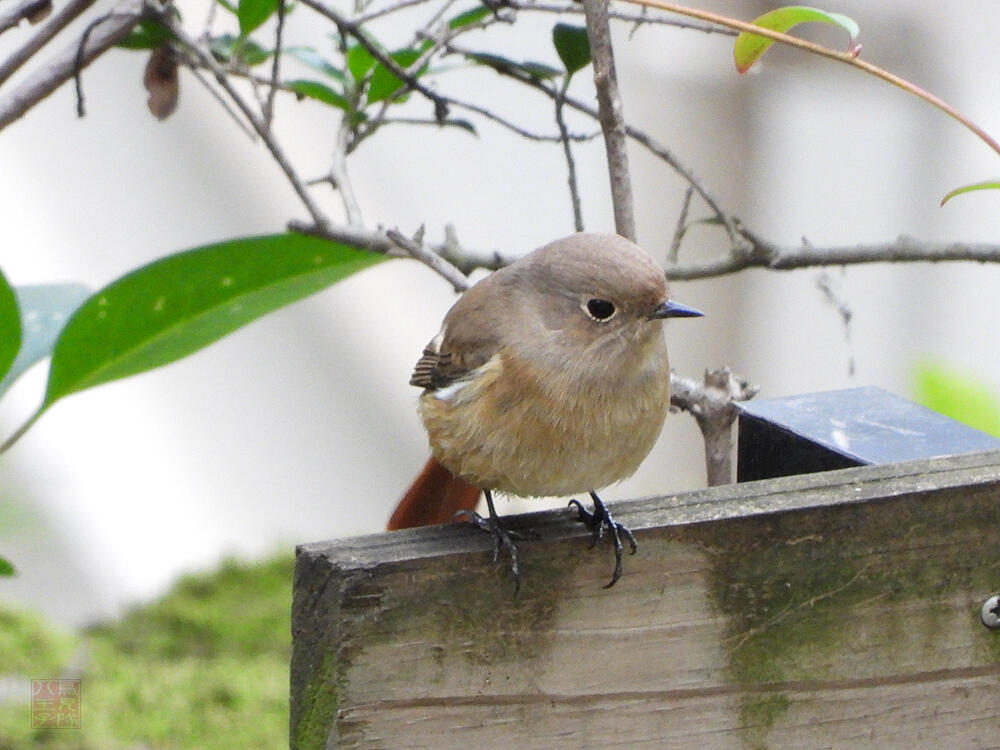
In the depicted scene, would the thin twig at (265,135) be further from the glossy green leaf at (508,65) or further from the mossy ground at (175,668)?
the mossy ground at (175,668)

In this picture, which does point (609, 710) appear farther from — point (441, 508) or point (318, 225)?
point (318, 225)

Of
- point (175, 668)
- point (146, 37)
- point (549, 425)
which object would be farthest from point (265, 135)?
point (175, 668)

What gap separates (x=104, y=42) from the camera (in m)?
2.12

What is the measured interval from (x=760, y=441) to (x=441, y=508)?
503 mm

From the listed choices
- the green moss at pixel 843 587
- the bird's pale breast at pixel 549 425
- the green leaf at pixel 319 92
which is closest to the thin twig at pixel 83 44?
the green leaf at pixel 319 92

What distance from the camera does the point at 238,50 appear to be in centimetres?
220

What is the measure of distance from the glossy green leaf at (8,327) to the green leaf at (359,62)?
0.65 meters

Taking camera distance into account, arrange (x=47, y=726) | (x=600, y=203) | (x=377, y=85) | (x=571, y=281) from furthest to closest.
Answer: (x=600, y=203)
(x=47, y=726)
(x=377, y=85)
(x=571, y=281)

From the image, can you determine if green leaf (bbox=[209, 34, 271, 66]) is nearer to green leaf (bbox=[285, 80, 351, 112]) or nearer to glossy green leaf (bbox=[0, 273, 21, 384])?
green leaf (bbox=[285, 80, 351, 112])

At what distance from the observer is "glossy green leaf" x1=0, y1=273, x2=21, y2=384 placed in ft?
6.38

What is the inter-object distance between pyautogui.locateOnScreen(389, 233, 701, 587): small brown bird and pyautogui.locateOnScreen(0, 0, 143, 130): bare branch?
78cm

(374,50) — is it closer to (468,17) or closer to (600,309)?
(468,17)

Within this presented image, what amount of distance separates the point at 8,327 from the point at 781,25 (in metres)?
1.22

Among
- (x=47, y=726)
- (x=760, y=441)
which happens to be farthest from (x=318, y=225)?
(x=47, y=726)
